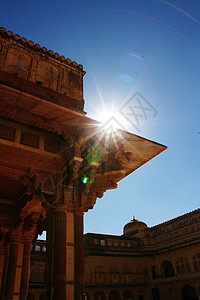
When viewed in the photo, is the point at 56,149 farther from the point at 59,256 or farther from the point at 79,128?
the point at 59,256

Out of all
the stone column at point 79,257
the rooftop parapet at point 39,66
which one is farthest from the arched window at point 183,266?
the rooftop parapet at point 39,66

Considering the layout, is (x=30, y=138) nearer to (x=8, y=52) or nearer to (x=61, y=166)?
(x=61, y=166)

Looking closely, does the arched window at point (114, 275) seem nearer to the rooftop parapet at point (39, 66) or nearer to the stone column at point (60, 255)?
the stone column at point (60, 255)

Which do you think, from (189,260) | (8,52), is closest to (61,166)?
(8,52)

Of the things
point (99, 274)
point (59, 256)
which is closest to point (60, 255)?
point (59, 256)

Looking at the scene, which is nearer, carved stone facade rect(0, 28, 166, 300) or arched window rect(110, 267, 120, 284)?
carved stone facade rect(0, 28, 166, 300)

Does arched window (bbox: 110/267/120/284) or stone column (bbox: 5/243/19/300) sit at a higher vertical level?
arched window (bbox: 110/267/120/284)

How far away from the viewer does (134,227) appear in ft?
171

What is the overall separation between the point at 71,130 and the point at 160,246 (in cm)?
4403

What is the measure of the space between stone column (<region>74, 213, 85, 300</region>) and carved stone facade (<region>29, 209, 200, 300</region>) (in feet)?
102

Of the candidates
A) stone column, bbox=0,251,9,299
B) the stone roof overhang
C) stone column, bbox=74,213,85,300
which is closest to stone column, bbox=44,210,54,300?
stone column, bbox=74,213,85,300

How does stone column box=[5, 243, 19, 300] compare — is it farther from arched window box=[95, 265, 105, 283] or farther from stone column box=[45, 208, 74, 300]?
arched window box=[95, 265, 105, 283]

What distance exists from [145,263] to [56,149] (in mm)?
44154

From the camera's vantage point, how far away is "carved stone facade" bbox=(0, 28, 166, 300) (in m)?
7.10
